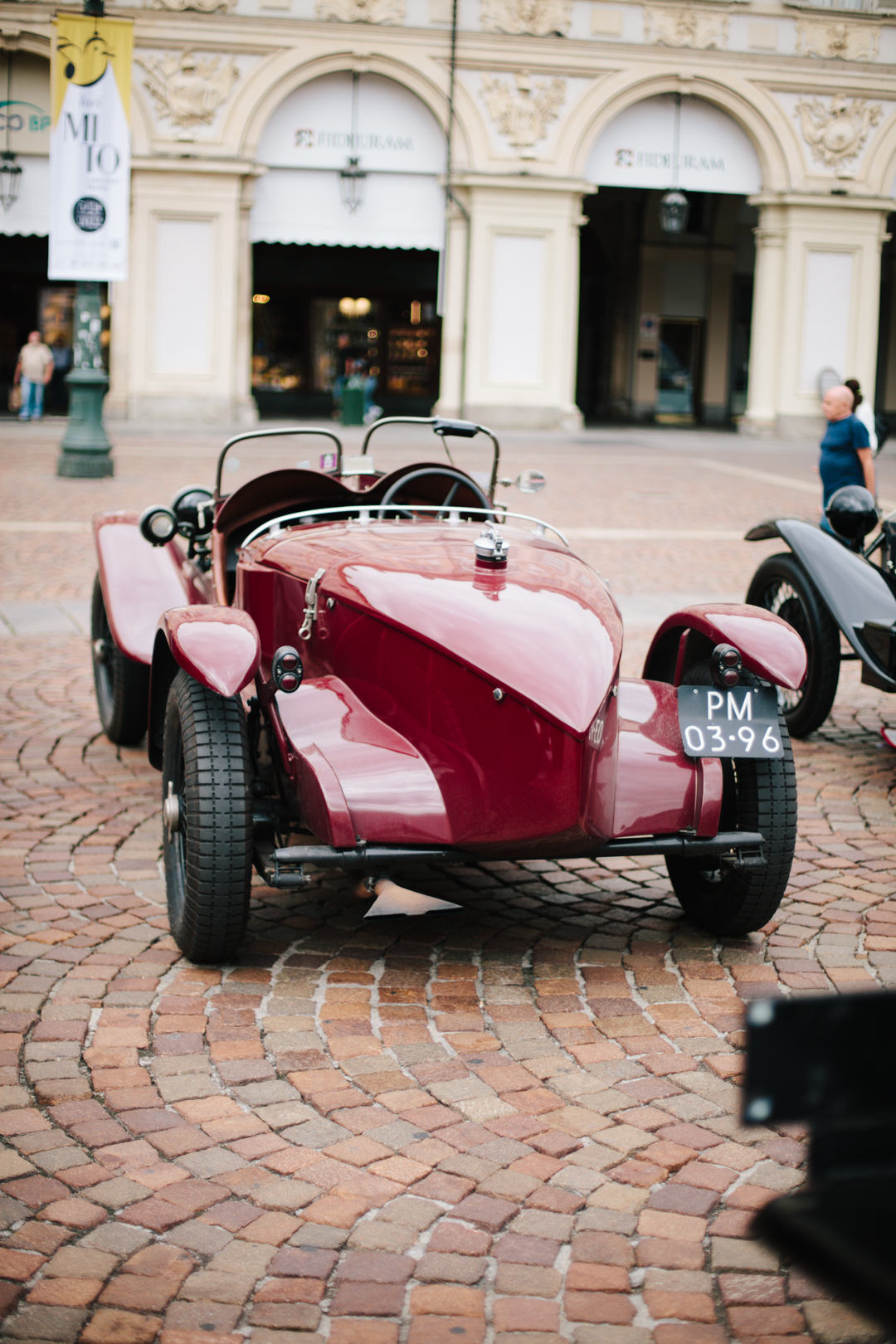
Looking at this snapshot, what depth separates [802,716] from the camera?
6.39 m

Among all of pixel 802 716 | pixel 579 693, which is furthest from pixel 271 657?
pixel 802 716

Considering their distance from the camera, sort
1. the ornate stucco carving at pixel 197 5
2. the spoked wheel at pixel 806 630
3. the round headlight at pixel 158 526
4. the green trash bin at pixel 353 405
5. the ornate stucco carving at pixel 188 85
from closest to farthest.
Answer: the round headlight at pixel 158 526 < the spoked wheel at pixel 806 630 < the ornate stucco carving at pixel 197 5 < the ornate stucco carving at pixel 188 85 < the green trash bin at pixel 353 405

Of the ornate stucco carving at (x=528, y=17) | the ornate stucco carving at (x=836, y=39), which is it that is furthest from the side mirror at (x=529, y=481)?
the ornate stucco carving at (x=836, y=39)

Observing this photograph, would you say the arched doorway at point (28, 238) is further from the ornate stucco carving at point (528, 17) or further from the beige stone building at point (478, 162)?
the ornate stucco carving at point (528, 17)

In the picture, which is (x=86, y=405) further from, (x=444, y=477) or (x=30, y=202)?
(x=444, y=477)

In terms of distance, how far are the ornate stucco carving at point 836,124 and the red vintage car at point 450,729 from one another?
2332cm

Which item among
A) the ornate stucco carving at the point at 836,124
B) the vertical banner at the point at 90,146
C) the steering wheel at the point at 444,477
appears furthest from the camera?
the ornate stucco carving at the point at 836,124

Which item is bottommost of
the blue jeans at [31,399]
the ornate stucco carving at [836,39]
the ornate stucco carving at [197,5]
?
the blue jeans at [31,399]

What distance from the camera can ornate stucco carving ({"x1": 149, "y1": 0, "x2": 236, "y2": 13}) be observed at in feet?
73.6

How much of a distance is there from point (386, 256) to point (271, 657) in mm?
25409

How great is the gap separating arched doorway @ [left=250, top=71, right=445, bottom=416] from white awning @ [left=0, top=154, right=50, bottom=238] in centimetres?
355

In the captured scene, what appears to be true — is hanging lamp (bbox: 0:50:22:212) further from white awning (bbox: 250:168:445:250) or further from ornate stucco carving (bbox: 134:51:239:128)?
white awning (bbox: 250:168:445:250)

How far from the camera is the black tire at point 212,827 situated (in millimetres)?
3619

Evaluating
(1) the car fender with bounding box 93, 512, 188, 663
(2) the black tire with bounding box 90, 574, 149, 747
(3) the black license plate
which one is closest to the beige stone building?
(2) the black tire with bounding box 90, 574, 149, 747
